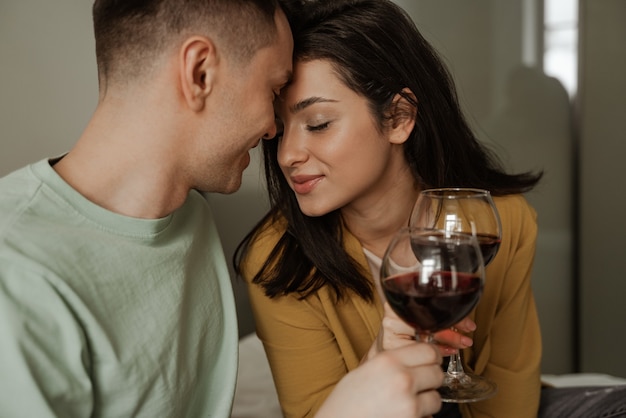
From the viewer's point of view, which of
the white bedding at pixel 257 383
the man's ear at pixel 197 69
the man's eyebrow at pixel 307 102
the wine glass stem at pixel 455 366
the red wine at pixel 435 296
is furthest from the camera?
the white bedding at pixel 257 383

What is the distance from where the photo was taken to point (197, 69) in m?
1.31

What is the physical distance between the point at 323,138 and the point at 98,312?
0.66 meters

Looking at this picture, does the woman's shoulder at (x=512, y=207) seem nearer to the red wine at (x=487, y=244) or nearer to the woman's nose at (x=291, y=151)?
the red wine at (x=487, y=244)

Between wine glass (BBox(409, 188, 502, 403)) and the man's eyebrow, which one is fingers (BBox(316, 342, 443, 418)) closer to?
wine glass (BBox(409, 188, 502, 403))

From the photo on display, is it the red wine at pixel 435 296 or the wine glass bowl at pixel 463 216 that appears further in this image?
the wine glass bowl at pixel 463 216

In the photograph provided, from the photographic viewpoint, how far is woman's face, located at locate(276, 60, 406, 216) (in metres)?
1.61

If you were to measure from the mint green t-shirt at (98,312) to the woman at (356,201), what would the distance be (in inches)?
9.4

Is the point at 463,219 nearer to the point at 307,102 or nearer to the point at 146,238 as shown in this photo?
the point at 307,102

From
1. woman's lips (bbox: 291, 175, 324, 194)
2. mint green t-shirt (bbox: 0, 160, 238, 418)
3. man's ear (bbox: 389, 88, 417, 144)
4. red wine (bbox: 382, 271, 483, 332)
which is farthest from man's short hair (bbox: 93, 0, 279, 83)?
red wine (bbox: 382, 271, 483, 332)

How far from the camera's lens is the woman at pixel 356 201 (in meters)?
1.63

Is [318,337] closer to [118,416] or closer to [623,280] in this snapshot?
[118,416]

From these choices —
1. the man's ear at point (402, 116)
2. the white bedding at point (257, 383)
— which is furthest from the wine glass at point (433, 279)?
the white bedding at point (257, 383)

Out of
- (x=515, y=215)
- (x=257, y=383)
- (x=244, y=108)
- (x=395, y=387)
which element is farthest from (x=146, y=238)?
(x=257, y=383)

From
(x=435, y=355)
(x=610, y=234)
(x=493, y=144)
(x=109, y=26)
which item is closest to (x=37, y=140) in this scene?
(x=109, y=26)
